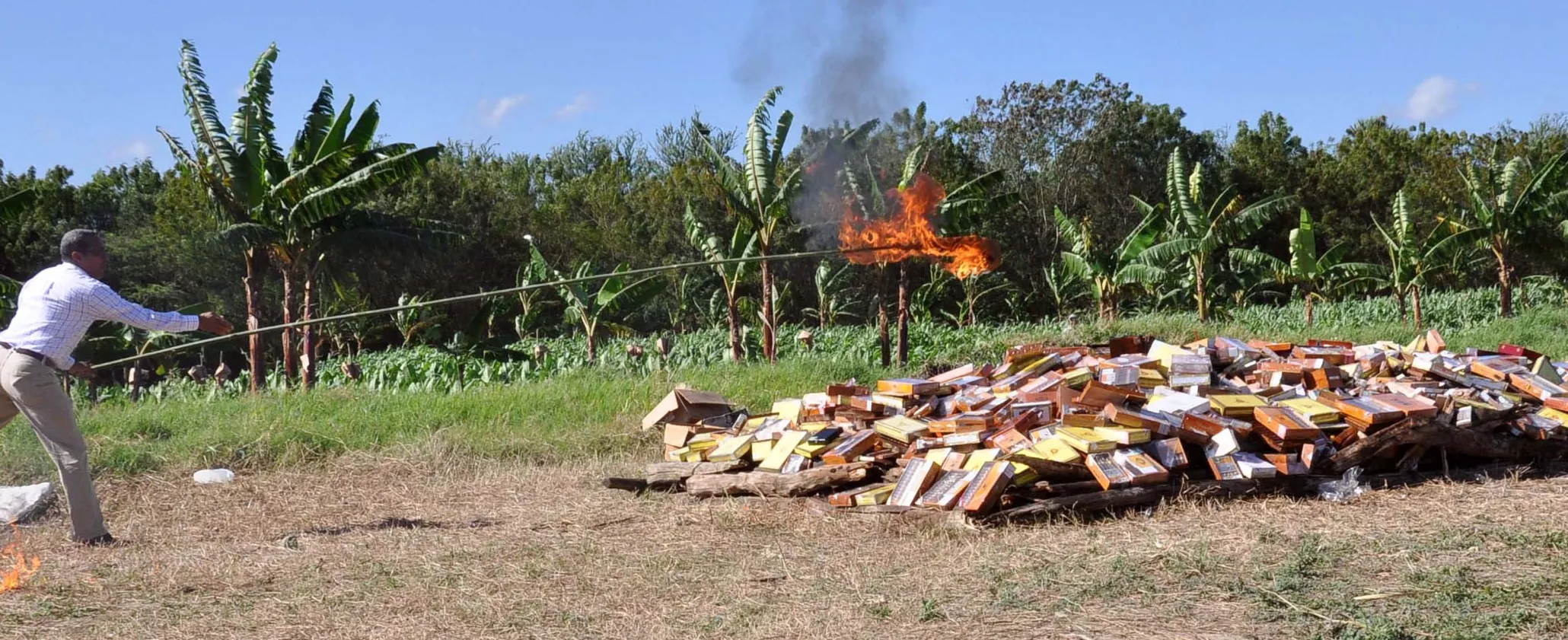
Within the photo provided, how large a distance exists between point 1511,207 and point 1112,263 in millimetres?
7181

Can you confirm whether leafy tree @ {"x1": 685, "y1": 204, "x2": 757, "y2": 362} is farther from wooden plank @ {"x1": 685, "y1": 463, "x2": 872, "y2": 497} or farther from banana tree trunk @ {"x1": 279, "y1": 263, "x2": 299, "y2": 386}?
wooden plank @ {"x1": 685, "y1": 463, "x2": 872, "y2": 497}

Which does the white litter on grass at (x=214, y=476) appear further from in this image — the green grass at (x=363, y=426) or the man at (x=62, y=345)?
the man at (x=62, y=345)

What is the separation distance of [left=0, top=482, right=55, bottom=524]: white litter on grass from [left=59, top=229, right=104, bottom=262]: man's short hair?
5.91ft

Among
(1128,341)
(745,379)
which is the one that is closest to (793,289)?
(745,379)

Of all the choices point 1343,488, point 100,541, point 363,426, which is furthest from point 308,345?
point 1343,488

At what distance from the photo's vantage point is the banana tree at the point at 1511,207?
19469 millimetres

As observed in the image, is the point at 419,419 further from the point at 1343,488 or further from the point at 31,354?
the point at 1343,488

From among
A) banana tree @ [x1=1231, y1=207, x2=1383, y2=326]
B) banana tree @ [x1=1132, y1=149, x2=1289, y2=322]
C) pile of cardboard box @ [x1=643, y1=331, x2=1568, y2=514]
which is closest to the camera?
pile of cardboard box @ [x1=643, y1=331, x2=1568, y2=514]

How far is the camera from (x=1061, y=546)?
17.7ft

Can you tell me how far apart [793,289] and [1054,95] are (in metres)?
10.4

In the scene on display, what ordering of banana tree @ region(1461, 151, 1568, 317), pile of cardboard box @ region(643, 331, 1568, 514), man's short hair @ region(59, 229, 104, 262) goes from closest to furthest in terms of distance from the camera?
1. man's short hair @ region(59, 229, 104, 262)
2. pile of cardboard box @ region(643, 331, 1568, 514)
3. banana tree @ region(1461, 151, 1568, 317)

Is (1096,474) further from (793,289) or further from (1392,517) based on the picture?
(793,289)

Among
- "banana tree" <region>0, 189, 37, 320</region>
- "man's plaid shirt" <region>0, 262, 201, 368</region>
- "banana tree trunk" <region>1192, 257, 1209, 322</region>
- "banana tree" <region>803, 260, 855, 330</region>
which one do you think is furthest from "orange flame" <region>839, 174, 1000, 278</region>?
"banana tree" <region>0, 189, 37, 320</region>

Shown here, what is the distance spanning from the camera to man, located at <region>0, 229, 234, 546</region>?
18.9 ft
